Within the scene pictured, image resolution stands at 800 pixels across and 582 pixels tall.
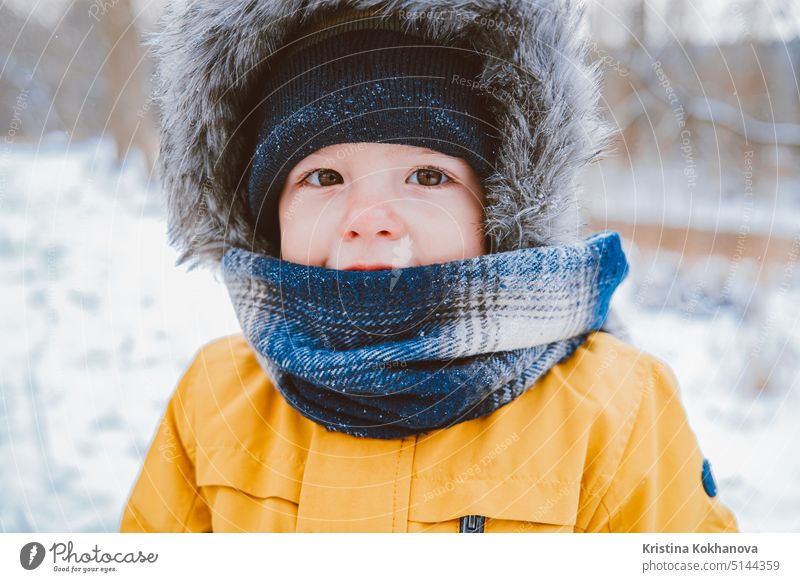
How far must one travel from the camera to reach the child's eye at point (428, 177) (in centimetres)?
53

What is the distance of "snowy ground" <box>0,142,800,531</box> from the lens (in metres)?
0.80

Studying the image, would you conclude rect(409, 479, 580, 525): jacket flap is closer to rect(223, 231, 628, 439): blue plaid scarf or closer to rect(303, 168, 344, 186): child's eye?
rect(223, 231, 628, 439): blue plaid scarf

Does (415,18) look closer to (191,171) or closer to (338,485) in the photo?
(191,171)

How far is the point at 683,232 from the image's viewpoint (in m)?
1.22

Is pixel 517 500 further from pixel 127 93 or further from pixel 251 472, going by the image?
pixel 127 93

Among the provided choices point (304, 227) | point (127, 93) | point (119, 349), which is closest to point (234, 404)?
point (304, 227)

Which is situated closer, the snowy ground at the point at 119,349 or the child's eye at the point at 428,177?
the child's eye at the point at 428,177

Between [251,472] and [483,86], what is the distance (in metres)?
0.39

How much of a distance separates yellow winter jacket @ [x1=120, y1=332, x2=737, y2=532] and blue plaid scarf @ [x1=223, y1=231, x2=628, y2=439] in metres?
0.03

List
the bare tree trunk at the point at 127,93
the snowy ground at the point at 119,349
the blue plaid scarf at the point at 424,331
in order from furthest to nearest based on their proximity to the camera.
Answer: the bare tree trunk at the point at 127,93 < the snowy ground at the point at 119,349 < the blue plaid scarf at the point at 424,331

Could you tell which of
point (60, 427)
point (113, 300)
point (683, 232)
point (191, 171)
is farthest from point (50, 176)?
point (683, 232)
